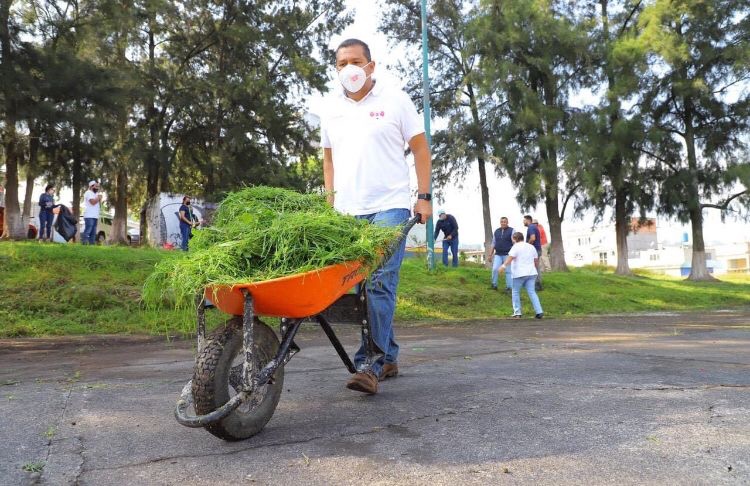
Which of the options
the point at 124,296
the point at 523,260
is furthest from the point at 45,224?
the point at 523,260

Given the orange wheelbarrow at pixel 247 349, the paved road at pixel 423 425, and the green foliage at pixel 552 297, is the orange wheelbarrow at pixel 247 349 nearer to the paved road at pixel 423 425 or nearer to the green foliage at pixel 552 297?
the paved road at pixel 423 425

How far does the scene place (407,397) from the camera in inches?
145

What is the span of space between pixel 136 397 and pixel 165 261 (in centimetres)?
130

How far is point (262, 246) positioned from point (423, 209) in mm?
1222

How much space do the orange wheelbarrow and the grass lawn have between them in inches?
18.4

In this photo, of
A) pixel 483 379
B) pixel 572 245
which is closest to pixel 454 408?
pixel 483 379

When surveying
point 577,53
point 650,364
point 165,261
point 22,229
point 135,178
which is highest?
point 577,53

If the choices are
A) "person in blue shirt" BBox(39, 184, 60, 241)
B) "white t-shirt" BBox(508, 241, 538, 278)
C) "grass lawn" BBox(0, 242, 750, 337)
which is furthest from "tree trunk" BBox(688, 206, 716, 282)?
"person in blue shirt" BBox(39, 184, 60, 241)

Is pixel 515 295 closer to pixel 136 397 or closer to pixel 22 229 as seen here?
pixel 136 397

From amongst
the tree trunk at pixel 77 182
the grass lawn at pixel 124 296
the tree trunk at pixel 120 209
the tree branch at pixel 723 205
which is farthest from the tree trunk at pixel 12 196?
the tree branch at pixel 723 205

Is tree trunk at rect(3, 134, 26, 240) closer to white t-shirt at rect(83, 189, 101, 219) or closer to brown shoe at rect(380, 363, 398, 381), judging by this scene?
white t-shirt at rect(83, 189, 101, 219)

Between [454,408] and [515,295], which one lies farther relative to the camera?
[515,295]

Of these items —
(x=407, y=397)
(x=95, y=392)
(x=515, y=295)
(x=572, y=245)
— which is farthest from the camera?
(x=572, y=245)

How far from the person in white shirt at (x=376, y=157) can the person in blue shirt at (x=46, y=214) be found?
1402cm
